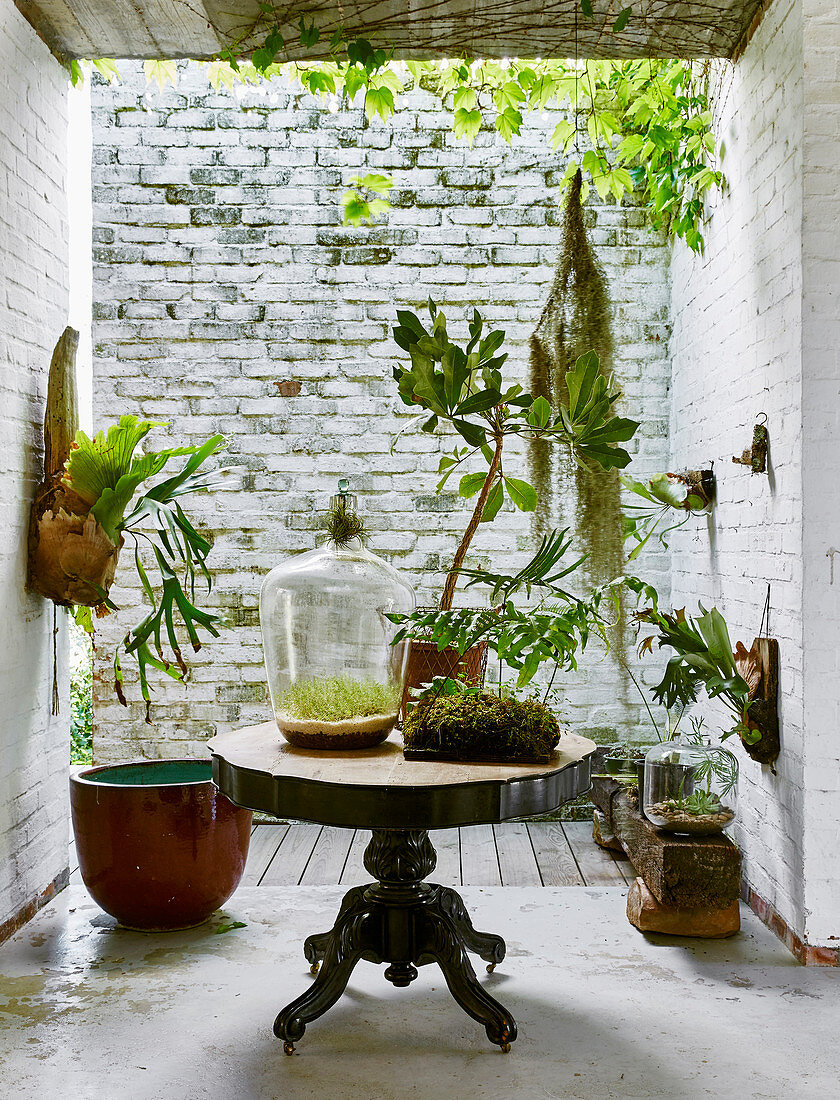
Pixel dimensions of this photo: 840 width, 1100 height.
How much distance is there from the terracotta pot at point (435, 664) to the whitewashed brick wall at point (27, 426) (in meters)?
1.10

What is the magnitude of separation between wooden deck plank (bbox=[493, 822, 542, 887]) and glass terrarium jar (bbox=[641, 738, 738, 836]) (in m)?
0.49

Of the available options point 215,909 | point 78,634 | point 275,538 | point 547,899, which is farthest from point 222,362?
point 78,634

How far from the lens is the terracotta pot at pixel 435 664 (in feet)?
7.12

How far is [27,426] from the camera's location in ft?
9.00

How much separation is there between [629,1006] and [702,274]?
2.22 metres

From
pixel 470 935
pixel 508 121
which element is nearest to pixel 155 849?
pixel 470 935

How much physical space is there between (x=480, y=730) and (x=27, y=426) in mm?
1563

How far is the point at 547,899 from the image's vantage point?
287 cm

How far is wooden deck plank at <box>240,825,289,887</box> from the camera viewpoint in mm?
3080

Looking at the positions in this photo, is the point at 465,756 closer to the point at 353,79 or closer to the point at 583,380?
the point at 583,380

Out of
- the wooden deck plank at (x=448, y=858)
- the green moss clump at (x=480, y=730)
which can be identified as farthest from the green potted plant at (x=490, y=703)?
the wooden deck plank at (x=448, y=858)

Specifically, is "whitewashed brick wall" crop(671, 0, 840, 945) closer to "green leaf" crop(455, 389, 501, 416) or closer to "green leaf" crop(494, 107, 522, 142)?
"green leaf" crop(494, 107, 522, 142)

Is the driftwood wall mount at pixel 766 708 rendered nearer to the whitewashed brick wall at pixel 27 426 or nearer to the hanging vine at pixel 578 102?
the hanging vine at pixel 578 102

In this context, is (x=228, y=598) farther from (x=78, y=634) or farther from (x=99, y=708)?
(x=78, y=634)
